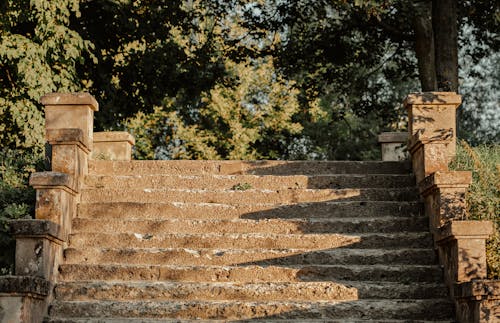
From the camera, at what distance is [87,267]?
Answer: 300 inches

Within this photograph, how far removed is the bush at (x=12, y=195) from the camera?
808 cm

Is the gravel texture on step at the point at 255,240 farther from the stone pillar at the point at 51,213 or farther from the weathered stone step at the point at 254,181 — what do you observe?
the weathered stone step at the point at 254,181

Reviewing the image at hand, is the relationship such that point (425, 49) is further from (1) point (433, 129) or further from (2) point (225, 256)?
(2) point (225, 256)

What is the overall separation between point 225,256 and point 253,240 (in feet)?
1.36

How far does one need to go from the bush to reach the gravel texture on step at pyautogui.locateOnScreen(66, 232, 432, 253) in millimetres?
717

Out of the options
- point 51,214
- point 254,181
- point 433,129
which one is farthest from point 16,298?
point 433,129

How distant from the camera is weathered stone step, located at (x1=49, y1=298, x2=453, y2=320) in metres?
6.98

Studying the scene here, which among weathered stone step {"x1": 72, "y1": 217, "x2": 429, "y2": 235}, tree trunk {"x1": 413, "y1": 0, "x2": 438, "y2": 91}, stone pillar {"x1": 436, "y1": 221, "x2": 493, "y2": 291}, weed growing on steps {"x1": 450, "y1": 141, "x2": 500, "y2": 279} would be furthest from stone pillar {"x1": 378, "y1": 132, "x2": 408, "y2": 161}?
stone pillar {"x1": 436, "y1": 221, "x2": 493, "y2": 291}

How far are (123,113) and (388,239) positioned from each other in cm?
943

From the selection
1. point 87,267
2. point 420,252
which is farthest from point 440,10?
point 87,267

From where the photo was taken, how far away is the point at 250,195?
8812 mm

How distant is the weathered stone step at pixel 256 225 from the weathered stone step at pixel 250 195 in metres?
0.51

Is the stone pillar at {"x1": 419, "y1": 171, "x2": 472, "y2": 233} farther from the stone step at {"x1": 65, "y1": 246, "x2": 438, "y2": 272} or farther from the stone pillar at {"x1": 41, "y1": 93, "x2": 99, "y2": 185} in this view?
the stone pillar at {"x1": 41, "y1": 93, "x2": 99, "y2": 185}

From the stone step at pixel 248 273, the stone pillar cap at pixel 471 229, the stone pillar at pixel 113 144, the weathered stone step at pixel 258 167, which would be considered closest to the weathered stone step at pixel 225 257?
the stone step at pixel 248 273
